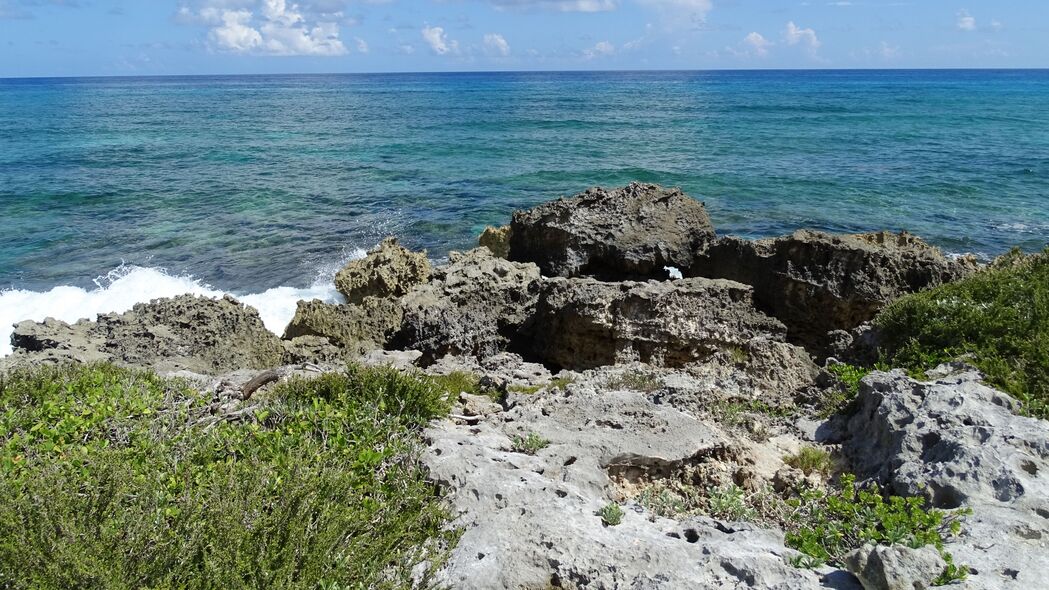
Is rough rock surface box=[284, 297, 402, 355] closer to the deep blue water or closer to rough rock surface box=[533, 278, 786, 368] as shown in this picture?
rough rock surface box=[533, 278, 786, 368]

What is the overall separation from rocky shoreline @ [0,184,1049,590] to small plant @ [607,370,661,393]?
3 cm

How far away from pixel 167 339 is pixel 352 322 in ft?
8.30

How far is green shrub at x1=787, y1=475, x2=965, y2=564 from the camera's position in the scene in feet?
15.0

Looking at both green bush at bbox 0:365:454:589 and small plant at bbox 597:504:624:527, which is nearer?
green bush at bbox 0:365:454:589

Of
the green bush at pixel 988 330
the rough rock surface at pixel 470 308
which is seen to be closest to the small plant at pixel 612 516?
the green bush at pixel 988 330

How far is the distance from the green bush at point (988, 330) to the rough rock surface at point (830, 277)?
136cm

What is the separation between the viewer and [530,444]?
6.16 m

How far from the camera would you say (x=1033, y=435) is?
571cm

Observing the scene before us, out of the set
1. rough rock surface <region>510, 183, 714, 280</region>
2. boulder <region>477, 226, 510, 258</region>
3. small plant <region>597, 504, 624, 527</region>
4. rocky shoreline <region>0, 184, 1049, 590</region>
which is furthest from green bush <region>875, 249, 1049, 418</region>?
boulder <region>477, 226, 510, 258</region>

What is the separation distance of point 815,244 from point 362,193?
838 inches

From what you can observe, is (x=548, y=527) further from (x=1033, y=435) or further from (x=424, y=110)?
(x=424, y=110)

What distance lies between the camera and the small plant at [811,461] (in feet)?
20.6

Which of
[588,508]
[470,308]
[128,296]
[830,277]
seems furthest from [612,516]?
[128,296]

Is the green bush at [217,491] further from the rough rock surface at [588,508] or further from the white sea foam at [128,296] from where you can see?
the white sea foam at [128,296]
